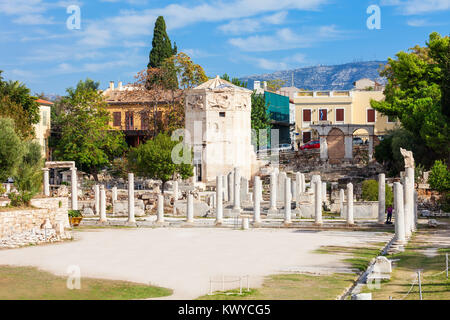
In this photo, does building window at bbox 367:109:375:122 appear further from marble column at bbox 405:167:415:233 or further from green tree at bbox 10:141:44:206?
green tree at bbox 10:141:44:206

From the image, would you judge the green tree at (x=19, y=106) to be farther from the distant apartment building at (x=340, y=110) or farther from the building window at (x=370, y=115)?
the building window at (x=370, y=115)

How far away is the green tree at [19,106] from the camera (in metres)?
52.0

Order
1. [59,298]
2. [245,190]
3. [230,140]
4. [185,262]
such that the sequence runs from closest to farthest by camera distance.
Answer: [59,298], [185,262], [245,190], [230,140]

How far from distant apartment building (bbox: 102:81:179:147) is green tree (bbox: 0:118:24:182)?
32.7 m

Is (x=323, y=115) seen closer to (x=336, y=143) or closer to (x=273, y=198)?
(x=336, y=143)

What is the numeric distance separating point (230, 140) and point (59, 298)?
41.3 metres

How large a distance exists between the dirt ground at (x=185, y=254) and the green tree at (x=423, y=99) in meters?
16.1

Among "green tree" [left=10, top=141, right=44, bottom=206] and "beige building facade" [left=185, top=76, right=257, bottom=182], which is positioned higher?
"beige building facade" [left=185, top=76, right=257, bottom=182]

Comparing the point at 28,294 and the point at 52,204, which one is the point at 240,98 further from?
the point at 28,294

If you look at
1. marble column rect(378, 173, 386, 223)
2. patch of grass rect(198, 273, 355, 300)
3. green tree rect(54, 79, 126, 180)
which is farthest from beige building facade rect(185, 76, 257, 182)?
patch of grass rect(198, 273, 355, 300)

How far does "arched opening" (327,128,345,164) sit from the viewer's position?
6656cm

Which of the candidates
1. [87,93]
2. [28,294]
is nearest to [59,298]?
[28,294]

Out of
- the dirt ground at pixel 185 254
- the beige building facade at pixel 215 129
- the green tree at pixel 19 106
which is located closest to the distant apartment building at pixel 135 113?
the beige building facade at pixel 215 129
